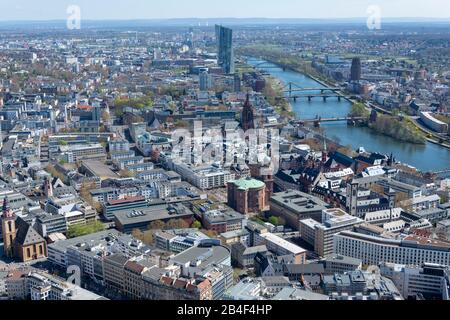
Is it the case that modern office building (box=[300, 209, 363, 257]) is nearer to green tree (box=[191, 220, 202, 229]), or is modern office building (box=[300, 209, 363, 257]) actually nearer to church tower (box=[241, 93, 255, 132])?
green tree (box=[191, 220, 202, 229])

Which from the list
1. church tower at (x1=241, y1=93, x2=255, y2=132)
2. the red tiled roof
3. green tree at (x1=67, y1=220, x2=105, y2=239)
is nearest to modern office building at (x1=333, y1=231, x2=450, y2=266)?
the red tiled roof

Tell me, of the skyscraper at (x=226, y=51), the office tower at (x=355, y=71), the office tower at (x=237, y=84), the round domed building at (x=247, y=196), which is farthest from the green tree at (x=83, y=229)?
the skyscraper at (x=226, y=51)

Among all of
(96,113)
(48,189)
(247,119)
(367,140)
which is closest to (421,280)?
(48,189)

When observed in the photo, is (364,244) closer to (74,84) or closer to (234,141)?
(234,141)

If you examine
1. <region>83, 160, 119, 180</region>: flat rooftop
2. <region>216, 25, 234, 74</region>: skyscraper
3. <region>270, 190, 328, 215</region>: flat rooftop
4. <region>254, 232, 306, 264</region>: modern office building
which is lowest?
<region>254, 232, 306, 264</region>: modern office building

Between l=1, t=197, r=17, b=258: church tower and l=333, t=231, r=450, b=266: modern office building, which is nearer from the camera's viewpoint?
l=333, t=231, r=450, b=266: modern office building

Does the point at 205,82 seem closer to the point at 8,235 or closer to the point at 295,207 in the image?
the point at 295,207
